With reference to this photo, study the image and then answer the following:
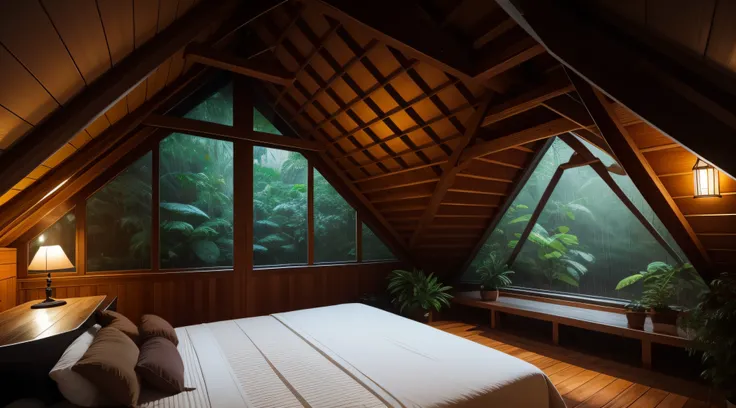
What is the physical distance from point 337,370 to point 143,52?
6.66ft

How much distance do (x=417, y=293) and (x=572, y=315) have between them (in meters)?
1.95

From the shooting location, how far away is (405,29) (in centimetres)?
271

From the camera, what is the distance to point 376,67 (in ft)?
11.8

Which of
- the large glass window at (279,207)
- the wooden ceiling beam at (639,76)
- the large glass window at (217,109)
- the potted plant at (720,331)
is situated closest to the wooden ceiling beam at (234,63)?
the large glass window at (217,109)

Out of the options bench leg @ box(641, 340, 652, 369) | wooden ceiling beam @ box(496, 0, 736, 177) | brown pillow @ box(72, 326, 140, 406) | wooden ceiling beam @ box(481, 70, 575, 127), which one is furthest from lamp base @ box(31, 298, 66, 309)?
bench leg @ box(641, 340, 652, 369)

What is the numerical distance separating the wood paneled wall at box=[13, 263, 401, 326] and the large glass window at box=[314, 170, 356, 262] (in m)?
0.24

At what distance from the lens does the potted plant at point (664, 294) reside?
3252mm

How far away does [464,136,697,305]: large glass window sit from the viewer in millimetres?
3986

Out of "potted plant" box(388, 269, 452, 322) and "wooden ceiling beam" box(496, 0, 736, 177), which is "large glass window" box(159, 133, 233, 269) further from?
"wooden ceiling beam" box(496, 0, 736, 177)

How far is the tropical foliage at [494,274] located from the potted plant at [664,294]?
166 cm

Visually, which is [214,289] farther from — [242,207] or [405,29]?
[405,29]

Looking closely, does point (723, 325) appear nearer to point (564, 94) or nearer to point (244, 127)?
point (564, 94)

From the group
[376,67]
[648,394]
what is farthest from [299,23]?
[648,394]

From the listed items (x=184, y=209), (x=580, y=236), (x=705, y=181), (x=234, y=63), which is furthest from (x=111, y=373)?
(x=580, y=236)
